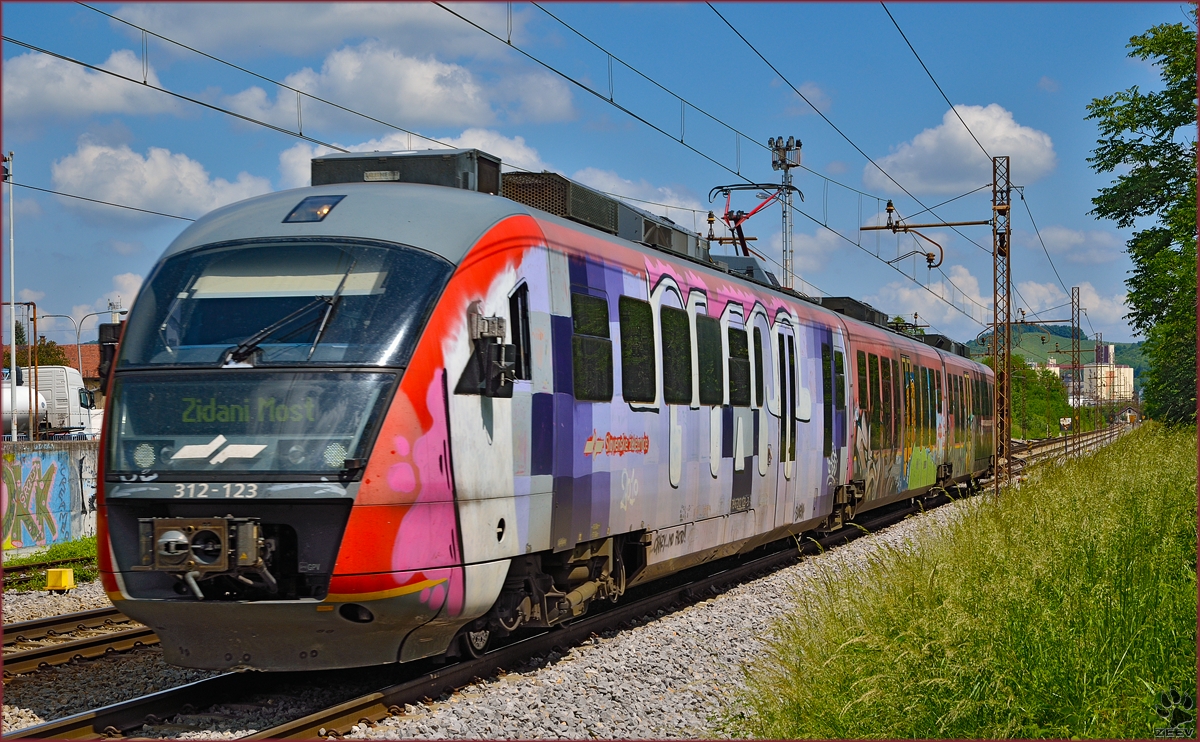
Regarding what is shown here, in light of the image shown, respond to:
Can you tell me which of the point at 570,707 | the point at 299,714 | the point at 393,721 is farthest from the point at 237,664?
the point at 570,707

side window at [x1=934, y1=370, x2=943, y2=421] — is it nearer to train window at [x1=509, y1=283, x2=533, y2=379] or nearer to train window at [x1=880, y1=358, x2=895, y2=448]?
train window at [x1=880, y1=358, x2=895, y2=448]

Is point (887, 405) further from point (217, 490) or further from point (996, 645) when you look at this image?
point (217, 490)

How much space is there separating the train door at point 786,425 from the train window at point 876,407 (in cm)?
438

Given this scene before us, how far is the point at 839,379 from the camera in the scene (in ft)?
53.7

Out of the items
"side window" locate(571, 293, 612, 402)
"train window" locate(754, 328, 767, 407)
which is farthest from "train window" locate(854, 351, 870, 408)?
"side window" locate(571, 293, 612, 402)

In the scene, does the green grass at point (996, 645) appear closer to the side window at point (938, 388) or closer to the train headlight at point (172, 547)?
the train headlight at point (172, 547)

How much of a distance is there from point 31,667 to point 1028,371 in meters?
79.6

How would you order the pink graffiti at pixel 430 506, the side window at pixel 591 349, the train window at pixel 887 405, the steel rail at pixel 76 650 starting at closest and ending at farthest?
the pink graffiti at pixel 430 506, the steel rail at pixel 76 650, the side window at pixel 591 349, the train window at pixel 887 405

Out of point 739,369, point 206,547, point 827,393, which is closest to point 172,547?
point 206,547

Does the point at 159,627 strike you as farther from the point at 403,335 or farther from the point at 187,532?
the point at 403,335

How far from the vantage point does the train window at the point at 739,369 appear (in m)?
12.1

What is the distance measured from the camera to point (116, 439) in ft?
23.5

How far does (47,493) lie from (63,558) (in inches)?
156

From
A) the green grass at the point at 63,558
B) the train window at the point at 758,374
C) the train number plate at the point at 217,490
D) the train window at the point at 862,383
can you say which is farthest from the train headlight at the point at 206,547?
the train window at the point at 862,383
